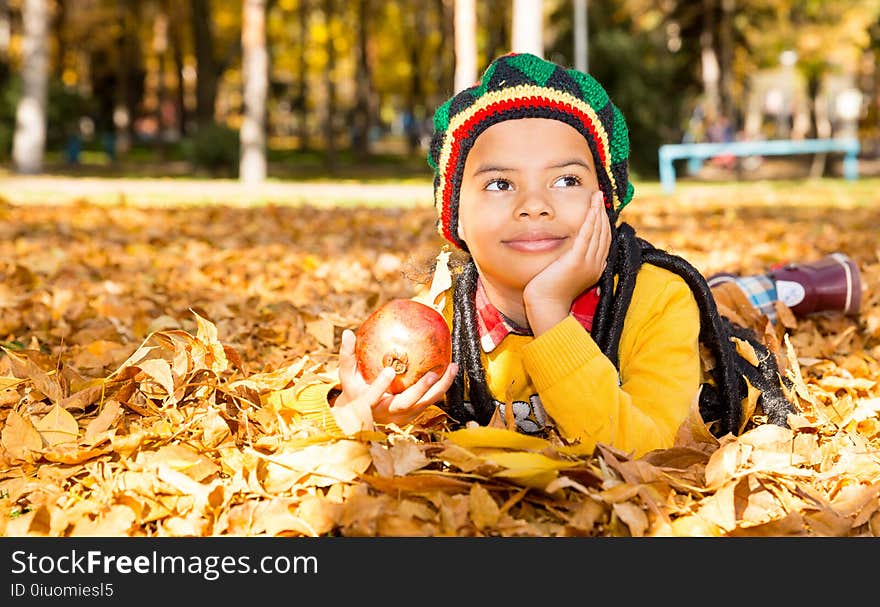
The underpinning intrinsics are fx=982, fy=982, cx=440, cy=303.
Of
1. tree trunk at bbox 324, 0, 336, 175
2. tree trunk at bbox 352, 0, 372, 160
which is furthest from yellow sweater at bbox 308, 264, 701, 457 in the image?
tree trunk at bbox 352, 0, 372, 160

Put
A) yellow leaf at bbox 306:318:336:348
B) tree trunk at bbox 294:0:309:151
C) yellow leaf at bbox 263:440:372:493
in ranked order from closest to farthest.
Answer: yellow leaf at bbox 263:440:372:493 < yellow leaf at bbox 306:318:336:348 < tree trunk at bbox 294:0:309:151

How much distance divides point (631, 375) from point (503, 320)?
1.40 feet

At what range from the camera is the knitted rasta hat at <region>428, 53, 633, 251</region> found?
2.82 meters

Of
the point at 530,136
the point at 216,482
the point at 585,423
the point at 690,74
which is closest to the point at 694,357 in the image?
the point at 585,423

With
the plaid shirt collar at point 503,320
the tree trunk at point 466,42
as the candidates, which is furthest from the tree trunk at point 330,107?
the plaid shirt collar at point 503,320

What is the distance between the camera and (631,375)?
2857 mm

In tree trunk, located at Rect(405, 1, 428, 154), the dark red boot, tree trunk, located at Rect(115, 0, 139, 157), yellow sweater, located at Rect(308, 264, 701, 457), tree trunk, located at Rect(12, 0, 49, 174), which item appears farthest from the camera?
tree trunk, located at Rect(405, 1, 428, 154)

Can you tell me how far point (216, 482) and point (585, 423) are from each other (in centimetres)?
99

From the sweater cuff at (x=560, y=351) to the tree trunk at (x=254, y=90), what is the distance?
15843 millimetres

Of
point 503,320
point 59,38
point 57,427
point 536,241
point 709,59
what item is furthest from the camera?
point 59,38

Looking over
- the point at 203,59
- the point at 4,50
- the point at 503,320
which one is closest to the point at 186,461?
the point at 503,320

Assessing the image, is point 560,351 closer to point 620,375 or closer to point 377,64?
point 620,375

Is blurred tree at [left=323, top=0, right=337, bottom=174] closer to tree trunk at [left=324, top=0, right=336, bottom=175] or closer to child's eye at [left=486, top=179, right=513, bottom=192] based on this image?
tree trunk at [left=324, top=0, right=336, bottom=175]

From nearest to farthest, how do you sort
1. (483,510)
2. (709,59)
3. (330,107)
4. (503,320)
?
(483,510) < (503,320) < (330,107) < (709,59)
